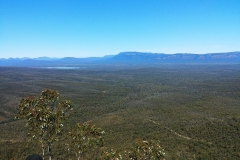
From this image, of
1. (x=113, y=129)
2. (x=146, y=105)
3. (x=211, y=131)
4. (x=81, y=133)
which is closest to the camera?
(x=81, y=133)

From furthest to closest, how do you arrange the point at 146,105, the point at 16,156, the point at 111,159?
the point at 146,105 → the point at 16,156 → the point at 111,159

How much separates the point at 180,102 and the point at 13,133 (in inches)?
2266

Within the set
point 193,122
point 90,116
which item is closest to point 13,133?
point 90,116

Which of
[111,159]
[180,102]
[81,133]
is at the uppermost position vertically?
[81,133]

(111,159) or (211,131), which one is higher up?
→ (111,159)

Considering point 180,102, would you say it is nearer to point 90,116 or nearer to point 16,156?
point 90,116

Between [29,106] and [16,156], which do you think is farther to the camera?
[16,156]

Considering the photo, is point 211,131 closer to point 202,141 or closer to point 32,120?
point 202,141

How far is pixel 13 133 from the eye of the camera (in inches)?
1925

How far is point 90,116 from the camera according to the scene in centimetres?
6394

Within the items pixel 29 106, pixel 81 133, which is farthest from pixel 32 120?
pixel 81 133

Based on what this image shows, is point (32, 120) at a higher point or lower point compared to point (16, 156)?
higher

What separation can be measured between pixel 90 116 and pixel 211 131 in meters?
34.9

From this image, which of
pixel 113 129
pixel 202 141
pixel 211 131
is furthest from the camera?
pixel 113 129
